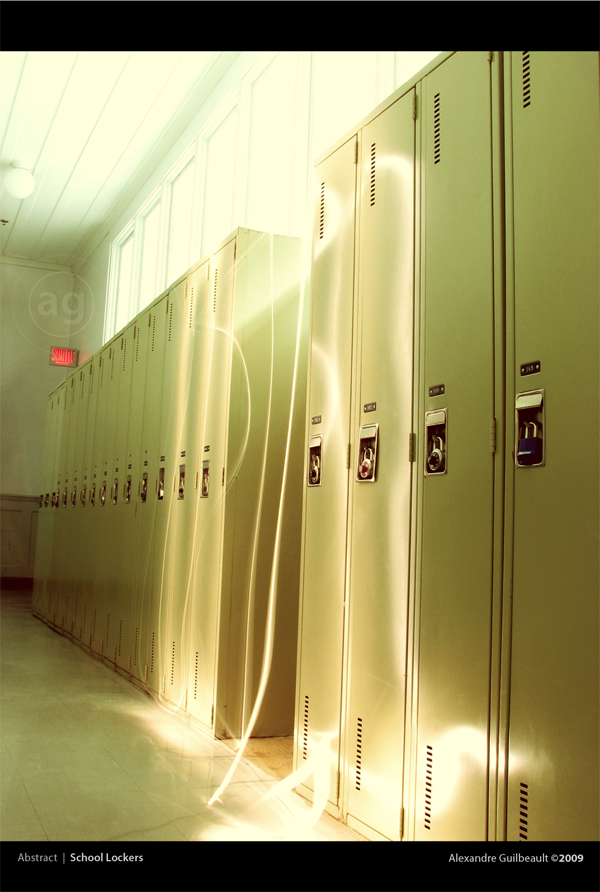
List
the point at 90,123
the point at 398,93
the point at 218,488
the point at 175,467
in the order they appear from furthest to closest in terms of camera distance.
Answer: the point at 90,123 < the point at 175,467 < the point at 218,488 < the point at 398,93

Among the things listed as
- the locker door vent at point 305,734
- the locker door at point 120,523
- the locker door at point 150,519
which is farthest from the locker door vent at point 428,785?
the locker door at point 120,523

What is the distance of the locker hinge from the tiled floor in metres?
1.37

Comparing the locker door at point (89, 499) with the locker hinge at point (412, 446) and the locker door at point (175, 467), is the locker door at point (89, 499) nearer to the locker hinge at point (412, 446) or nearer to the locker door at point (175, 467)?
the locker door at point (175, 467)

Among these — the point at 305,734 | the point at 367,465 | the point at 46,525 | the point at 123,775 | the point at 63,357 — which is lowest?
the point at 123,775

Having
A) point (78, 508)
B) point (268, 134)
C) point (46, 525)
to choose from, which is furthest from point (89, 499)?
point (268, 134)

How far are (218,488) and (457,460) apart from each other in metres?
2.10

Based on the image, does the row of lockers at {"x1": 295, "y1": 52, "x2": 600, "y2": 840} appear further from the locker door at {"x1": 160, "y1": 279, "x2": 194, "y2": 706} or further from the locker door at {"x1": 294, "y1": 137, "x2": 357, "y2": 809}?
the locker door at {"x1": 160, "y1": 279, "x2": 194, "y2": 706}

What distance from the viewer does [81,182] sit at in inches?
350

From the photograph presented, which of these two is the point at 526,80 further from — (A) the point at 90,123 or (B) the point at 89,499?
(A) the point at 90,123

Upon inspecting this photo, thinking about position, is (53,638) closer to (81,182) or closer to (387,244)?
(81,182)

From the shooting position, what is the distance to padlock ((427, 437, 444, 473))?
8.16 ft

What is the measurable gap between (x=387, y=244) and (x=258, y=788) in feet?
7.61

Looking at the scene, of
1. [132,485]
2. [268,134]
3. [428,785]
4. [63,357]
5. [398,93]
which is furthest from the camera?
[63,357]

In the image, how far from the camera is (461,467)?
2.39m
